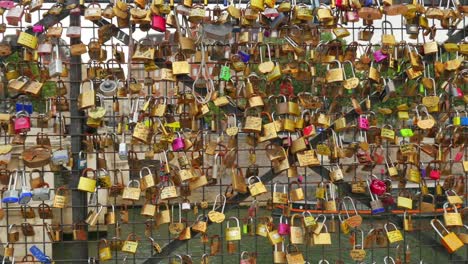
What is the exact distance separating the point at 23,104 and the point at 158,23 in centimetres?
77

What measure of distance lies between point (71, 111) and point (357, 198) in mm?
1524

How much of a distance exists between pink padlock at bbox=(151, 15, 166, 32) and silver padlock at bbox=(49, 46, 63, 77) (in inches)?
18.4

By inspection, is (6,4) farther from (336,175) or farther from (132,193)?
(336,175)

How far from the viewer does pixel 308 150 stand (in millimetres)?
2771

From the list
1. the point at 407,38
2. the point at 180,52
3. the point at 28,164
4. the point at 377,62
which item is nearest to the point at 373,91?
the point at 377,62

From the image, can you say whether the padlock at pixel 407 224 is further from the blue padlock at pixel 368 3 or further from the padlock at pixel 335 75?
the blue padlock at pixel 368 3

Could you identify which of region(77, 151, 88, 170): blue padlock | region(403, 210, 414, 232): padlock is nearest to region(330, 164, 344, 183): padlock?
region(403, 210, 414, 232): padlock

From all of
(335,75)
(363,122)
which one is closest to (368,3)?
(335,75)

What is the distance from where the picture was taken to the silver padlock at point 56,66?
259 centimetres

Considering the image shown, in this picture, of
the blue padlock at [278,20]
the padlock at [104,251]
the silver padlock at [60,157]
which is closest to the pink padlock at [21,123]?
the silver padlock at [60,157]

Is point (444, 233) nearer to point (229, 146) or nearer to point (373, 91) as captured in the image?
point (373, 91)

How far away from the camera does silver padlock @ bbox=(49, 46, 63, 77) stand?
8.50 feet

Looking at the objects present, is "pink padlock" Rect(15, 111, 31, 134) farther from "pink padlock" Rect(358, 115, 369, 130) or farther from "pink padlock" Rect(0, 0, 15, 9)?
"pink padlock" Rect(358, 115, 369, 130)

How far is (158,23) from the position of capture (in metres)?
2.66
